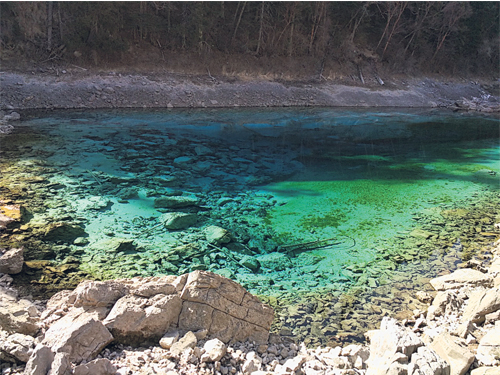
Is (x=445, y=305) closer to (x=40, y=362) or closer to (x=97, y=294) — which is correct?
(x=97, y=294)

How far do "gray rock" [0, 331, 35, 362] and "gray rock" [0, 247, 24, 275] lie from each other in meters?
1.89

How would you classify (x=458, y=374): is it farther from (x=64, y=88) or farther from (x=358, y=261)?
(x=64, y=88)

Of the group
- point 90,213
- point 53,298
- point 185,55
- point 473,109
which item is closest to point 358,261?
point 53,298

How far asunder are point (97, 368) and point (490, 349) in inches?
122

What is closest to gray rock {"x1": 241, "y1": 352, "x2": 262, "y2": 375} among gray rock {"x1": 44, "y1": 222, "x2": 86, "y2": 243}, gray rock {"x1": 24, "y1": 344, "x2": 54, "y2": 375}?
gray rock {"x1": 24, "y1": 344, "x2": 54, "y2": 375}

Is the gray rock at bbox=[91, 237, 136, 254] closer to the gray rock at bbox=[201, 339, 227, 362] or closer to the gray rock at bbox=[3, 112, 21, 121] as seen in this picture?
the gray rock at bbox=[201, 339, 227, 362]

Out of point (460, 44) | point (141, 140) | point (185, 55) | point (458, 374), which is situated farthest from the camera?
point (460, 44)

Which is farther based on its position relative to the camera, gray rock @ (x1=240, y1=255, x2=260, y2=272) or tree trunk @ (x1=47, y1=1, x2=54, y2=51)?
tree trunk @ (x1=47, y1=1, x2=54, y2=51)

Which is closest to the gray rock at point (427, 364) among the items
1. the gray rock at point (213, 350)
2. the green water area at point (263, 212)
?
the green water area at point (263, 212)

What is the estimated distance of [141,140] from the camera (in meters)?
12.4

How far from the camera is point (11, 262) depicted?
4.87 metres

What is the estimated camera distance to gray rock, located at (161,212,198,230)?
653 cm

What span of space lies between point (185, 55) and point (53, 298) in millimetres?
20357

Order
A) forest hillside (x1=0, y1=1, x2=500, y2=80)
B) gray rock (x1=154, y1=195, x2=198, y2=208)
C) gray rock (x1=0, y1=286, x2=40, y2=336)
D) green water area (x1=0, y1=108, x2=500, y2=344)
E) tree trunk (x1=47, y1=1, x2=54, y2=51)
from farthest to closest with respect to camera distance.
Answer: forest hillside (x1=0, y1=1, x2=500, y2=80) < tree trunk (x1=47, y1=1, x2=54, y2=51) < gray rock (x1=154, y1=195, x2=198, y2=208) < green water area (x1=0, y1=108, x2=500, y2=344) < gray rock (x1=0, y1=286, x2=40, y2=336)
